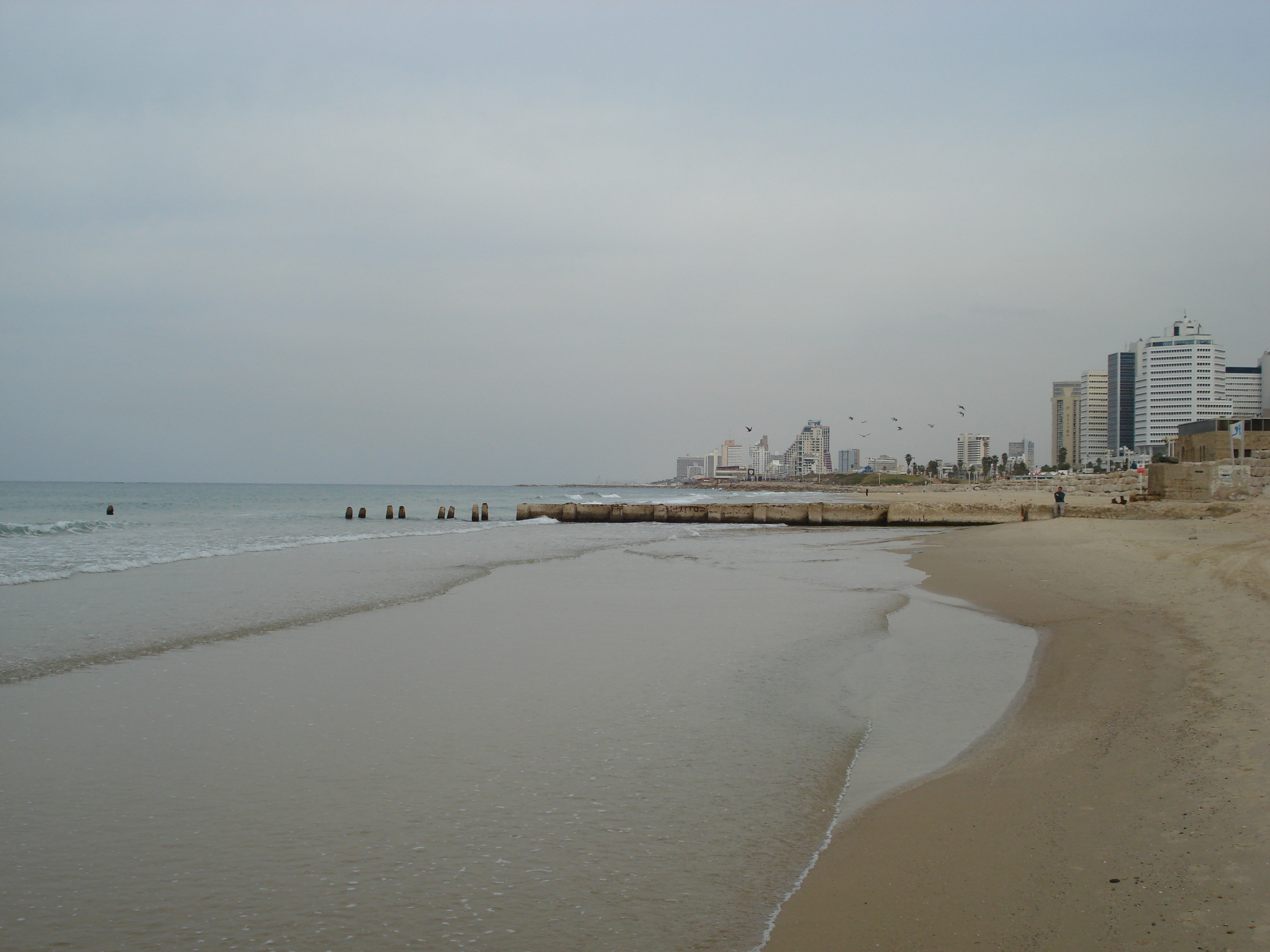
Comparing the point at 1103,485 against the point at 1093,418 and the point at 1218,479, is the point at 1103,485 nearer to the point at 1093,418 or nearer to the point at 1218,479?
the point at 1218,479

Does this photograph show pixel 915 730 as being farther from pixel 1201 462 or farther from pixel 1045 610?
pixel 1201 462

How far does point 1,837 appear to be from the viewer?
12.7 feet

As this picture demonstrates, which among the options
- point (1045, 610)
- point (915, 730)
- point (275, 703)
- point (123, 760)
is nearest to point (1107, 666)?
point (915, 730)

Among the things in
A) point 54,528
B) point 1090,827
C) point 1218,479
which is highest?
point 1218,479

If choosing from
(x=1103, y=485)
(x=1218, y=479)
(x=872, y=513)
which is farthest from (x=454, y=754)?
(x=1103, y=485)

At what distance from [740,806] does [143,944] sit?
2752mm

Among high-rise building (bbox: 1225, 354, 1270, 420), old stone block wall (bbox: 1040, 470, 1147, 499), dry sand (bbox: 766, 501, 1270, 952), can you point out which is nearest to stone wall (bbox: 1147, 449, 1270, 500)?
old stone block wall (bbox: 1040, 470, 1147, 499)

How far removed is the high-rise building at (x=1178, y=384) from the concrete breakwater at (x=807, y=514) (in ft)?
420

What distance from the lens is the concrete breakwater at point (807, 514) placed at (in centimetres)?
3591

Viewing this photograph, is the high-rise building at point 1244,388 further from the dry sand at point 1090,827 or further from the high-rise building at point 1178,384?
the dry sand at point 1090,827

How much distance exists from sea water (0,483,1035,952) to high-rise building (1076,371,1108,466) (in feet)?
674

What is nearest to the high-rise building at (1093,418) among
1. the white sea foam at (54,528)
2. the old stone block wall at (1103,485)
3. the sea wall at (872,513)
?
the old stone block wall at (1103,485)

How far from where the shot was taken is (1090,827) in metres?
3.68

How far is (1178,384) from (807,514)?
147 meters
